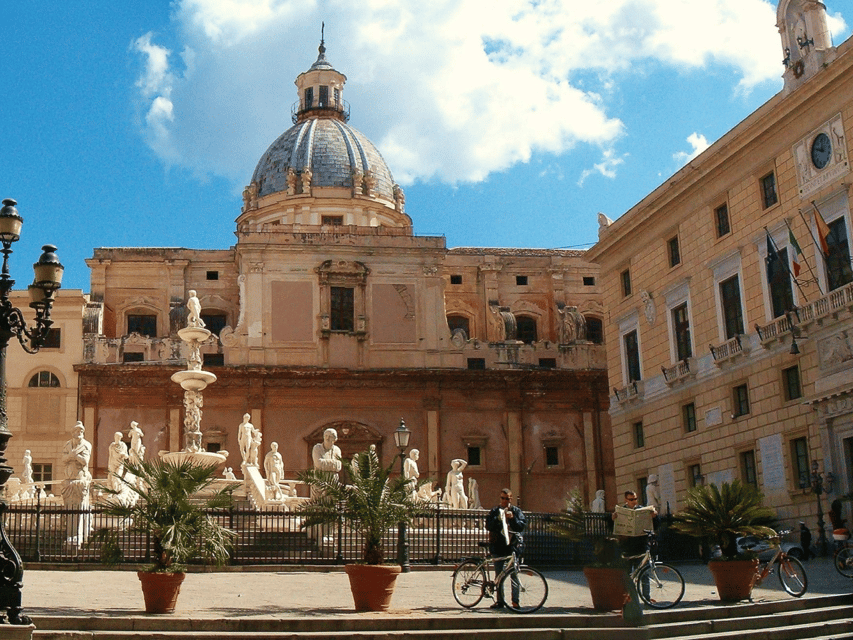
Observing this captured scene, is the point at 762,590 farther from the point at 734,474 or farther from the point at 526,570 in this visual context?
the point at 734,474

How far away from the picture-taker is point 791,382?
27.7m

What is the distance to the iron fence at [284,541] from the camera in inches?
813

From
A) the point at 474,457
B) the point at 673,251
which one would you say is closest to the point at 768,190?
the point at 673,251

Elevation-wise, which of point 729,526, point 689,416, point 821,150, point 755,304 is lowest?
point 729,526

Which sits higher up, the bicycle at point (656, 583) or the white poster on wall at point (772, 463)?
the white poster on wall at point (772, 463)

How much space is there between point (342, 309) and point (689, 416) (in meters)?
19.7

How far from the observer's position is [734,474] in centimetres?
2961

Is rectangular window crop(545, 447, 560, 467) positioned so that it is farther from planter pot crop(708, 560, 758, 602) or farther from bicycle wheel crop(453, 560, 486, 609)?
bicycle wheel crop(453, 560, 486, 609)

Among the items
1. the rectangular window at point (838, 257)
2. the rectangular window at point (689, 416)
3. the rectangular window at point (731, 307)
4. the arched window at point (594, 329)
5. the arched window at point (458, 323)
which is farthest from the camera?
the arched window at point (594, 329)

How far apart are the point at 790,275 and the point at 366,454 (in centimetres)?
1651

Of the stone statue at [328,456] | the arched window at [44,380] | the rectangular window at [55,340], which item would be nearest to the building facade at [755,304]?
the stone statue at [328,456]

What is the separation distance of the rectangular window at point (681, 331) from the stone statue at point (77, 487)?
1745 centimetres

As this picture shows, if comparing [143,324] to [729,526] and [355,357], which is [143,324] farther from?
[729,526]

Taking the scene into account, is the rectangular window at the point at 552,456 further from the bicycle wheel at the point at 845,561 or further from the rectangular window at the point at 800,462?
the bicycle wheel at the point at 845,561
